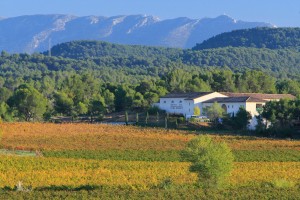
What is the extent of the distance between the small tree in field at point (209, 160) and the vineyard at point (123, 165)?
1.00 m

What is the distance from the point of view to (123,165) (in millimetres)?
39594

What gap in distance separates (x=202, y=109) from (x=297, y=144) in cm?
3143

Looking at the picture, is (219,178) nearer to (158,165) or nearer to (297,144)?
(158,165)

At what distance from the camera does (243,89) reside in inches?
4254

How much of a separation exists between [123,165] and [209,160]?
11.3 m

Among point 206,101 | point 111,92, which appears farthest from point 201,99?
point 111,92

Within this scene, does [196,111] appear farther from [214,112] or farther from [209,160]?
[209,160]

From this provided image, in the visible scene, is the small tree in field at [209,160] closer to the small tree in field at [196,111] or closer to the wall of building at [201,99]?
the small tree in field at [196,111]

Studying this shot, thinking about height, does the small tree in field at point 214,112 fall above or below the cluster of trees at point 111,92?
below

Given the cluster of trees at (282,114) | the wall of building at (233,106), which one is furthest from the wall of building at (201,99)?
the cluster of trees at (282,114)

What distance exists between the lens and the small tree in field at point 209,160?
29.2 metres

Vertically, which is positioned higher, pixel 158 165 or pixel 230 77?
pixel 230 77

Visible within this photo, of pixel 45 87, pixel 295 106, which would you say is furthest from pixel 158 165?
pixel 45 87

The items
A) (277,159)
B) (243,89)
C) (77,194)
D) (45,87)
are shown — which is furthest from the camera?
(45,87)
